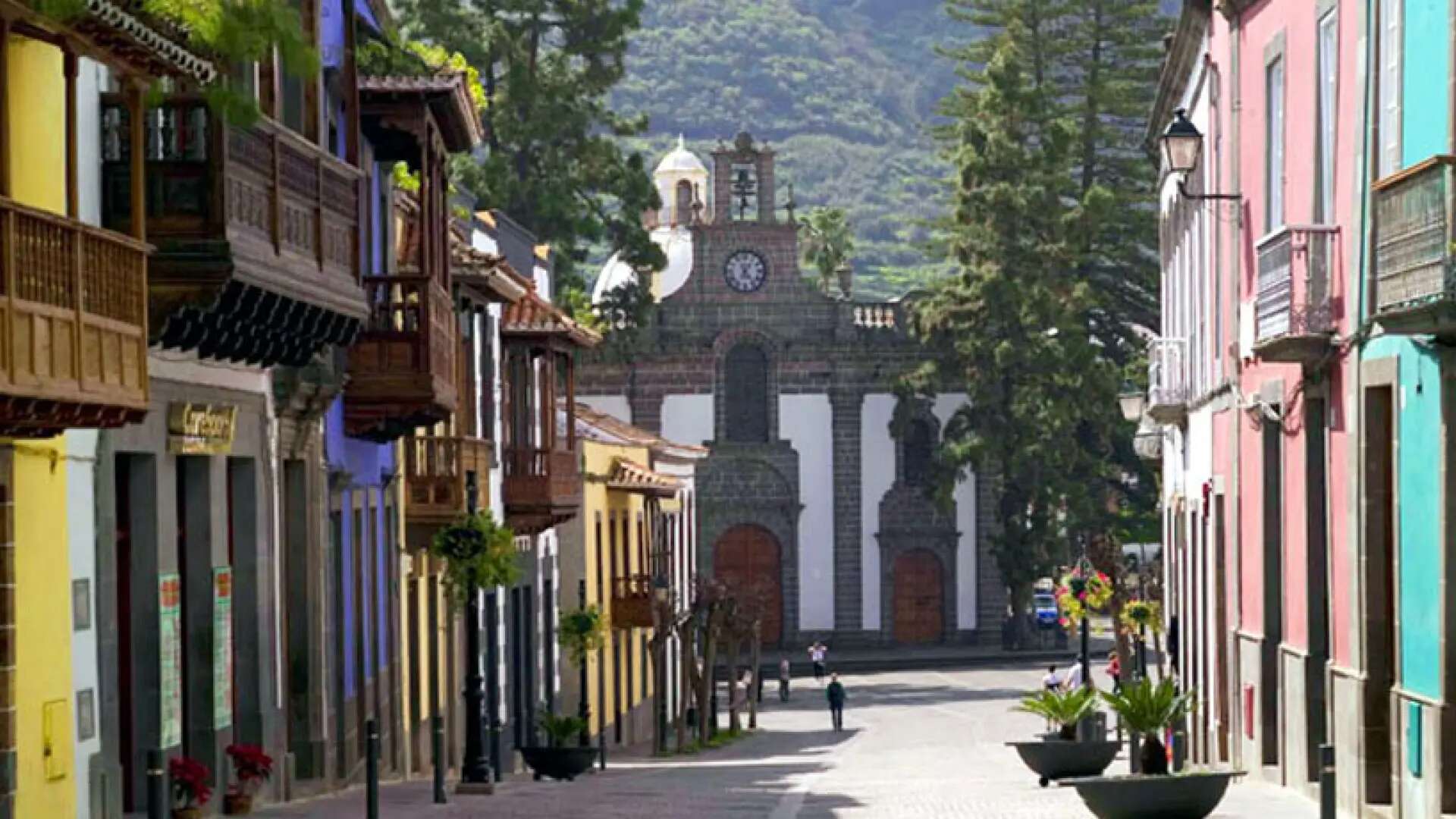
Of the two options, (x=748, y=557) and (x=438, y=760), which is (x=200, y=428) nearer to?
(x=438, y=760)

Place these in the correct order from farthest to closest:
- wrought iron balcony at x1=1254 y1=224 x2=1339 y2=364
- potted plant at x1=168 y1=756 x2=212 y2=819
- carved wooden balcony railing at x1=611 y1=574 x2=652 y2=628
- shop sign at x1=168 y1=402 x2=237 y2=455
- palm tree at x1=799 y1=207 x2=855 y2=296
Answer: palm tree at x1=799 y1=207 x2=855 y2=296 → carved wooden balcony railing at x1=611 y1=574 x2=652 y2=628 → wrought iron balcony at x1=1254 y1=224 x2=1339 y2=364 → shop sign at x1=168 y1=402 x2=237 y2=455 → potted plant at x1=168 y1=756 x2=212 y2=819

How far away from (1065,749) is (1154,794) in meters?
7.52

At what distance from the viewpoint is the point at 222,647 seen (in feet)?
81.4

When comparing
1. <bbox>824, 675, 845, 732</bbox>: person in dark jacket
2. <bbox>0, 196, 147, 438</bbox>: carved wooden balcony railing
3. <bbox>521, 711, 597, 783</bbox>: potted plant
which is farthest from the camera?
<bbox>824, 675, 845, 732</bbox>: person in dark jacket

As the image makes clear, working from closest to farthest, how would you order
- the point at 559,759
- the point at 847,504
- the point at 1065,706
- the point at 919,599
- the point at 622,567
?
the point at 1065,706 < the point at 559,759 < the point at 622,567 < the point at 919,599 < the point at 847,504

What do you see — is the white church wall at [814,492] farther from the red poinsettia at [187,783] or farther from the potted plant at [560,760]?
the red poinsettia at [187,783]

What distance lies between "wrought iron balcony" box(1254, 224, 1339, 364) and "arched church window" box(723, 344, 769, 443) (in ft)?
225

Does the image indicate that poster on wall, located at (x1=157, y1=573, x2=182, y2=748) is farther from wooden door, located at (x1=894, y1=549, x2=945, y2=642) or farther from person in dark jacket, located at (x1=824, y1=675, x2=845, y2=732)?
wooden door, located at (x1=894, y1=549, x2=945, y2=642)

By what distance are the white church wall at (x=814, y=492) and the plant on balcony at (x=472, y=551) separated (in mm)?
61070

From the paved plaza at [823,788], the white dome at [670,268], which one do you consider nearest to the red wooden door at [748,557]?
the white dome at [670,268]

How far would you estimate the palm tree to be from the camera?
4943 inches

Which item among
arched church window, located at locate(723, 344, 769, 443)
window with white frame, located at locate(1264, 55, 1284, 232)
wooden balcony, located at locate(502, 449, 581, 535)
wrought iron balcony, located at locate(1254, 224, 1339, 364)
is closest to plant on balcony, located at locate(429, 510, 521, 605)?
window with white frame, located at locate(1264, 55, 1284, 232)

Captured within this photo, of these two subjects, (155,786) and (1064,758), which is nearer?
(155,786)

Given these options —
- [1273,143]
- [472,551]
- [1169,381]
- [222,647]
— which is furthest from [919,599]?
[222,647]
